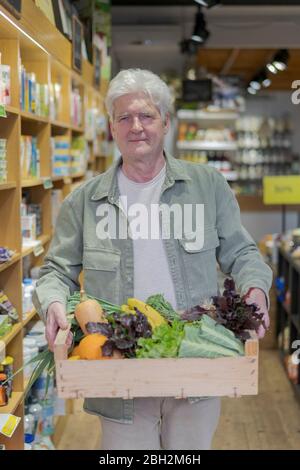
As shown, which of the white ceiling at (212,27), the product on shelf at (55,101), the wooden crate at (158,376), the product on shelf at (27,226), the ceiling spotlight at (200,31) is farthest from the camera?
the white ceiling at (212,27)

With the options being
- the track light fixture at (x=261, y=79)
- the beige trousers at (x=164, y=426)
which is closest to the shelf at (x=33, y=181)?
the beige trousers at (x=164, y=426)

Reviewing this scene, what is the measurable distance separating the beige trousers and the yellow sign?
4.40m

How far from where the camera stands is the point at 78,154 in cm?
511

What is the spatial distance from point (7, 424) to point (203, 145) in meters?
8.39

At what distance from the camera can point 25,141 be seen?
3609mm

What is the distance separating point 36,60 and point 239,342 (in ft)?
8.18

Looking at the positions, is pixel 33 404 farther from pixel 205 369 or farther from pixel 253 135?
pixel 253 135

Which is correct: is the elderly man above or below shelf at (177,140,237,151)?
below

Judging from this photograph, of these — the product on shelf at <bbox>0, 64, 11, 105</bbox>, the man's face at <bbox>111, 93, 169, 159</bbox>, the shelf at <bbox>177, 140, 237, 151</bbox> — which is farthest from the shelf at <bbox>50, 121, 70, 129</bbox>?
the shelf at <bbox>177, 140, 237, 151</bbox>

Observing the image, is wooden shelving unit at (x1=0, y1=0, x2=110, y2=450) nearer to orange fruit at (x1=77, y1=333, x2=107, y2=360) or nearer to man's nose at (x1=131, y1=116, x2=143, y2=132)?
man's nose at (x1=131, y1=116, x2=143, y2=132)

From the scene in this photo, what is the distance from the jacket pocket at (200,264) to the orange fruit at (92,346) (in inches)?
18.1

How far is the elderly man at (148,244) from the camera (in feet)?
7.13

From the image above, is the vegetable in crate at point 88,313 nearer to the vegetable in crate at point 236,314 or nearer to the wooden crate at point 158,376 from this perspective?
the wooden crate at point 158,376

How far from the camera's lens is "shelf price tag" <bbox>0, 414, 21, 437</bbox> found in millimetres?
2822
